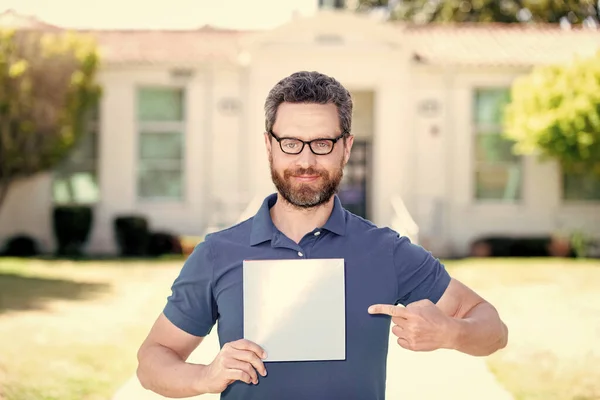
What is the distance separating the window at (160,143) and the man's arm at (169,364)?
49.2 ft

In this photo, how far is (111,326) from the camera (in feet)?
28.2

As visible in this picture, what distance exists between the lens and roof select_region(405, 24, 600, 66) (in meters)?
17.1

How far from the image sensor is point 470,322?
2.34m

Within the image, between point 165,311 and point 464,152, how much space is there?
15238mm

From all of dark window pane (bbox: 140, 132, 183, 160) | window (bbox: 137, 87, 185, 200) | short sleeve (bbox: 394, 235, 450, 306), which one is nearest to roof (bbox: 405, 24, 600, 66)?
window (bbox: 137, 87, 185, 200)

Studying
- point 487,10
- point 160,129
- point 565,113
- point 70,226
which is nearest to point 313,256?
point 565,113

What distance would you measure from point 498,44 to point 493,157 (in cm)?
266

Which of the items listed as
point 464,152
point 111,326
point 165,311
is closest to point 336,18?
point 464,152

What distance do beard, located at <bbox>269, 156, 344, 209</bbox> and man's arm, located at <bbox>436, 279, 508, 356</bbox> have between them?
453mm

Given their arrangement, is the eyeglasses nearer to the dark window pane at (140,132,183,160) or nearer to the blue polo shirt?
the blue polo shirt

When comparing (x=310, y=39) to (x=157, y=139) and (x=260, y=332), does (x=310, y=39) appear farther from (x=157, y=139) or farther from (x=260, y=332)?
(x=260, y=332)

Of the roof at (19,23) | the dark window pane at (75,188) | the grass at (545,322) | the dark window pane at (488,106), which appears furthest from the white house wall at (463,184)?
the roof at (19,23)

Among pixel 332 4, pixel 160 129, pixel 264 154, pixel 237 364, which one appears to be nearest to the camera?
pixel 237 364

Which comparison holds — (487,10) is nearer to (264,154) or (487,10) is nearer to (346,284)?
(264,154)
